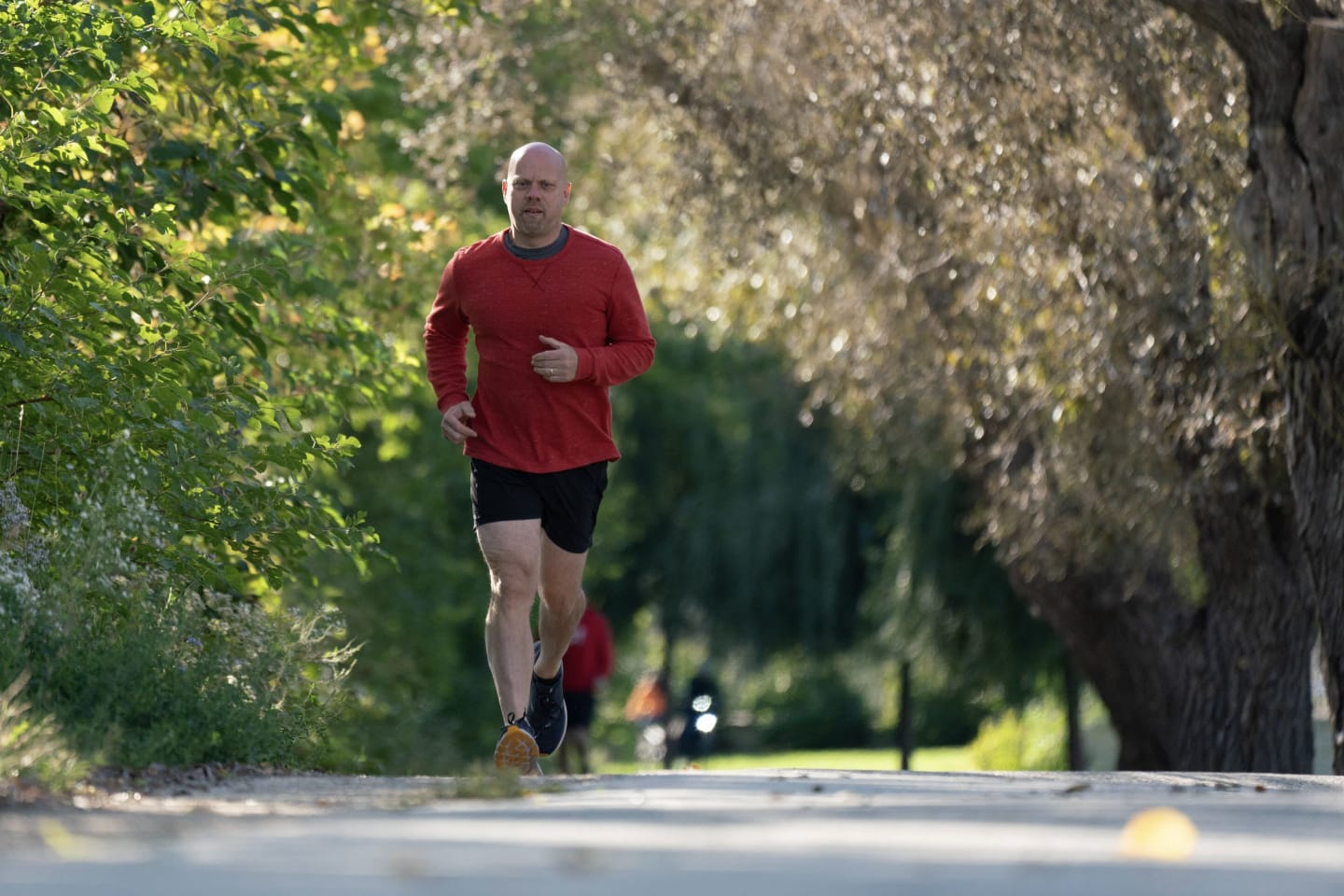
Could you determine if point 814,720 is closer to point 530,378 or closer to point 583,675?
point 583,675

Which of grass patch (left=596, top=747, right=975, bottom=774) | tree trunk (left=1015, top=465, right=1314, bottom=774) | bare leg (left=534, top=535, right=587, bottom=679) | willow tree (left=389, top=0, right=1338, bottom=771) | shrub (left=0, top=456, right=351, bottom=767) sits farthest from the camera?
grass patch (left=596, top=747, right=975, bottom=774)

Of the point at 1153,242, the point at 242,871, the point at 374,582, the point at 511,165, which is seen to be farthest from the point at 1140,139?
the point at 374,582

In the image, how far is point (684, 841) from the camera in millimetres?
4113

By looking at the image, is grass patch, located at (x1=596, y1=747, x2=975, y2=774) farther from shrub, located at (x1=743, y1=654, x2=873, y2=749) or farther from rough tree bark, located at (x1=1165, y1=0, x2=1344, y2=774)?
rough tree bark, located at (x1=1165, y1=0, x2=1344, y2=774)

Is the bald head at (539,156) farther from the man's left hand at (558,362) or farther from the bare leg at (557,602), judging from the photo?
the bare leg at (557,602)

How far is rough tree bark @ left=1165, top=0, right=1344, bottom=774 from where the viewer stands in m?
9.21

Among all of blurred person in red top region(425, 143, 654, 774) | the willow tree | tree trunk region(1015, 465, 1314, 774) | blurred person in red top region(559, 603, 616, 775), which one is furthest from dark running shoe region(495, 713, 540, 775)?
blurred person in red top region(559, 603, 616, 775)

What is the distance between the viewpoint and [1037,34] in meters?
10.3

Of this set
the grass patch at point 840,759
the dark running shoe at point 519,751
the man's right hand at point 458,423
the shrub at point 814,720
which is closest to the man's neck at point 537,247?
the man's right hand at point 458,423

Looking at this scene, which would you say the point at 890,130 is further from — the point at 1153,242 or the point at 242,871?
the point at 242,871

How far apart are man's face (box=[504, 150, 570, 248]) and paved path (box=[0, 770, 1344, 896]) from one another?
230 cm

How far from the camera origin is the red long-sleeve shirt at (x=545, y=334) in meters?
7.33

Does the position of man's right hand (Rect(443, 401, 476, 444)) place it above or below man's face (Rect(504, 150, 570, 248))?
below

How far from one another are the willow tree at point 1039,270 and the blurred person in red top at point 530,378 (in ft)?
11.0
